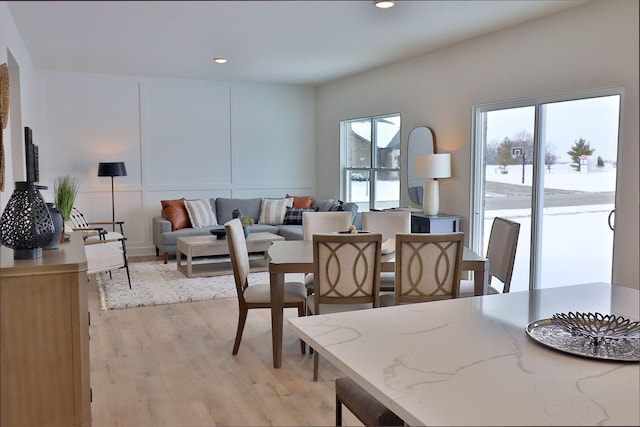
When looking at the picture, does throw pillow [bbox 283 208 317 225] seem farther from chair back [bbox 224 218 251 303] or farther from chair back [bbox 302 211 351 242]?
chair back [bbox 224 218 251 303]

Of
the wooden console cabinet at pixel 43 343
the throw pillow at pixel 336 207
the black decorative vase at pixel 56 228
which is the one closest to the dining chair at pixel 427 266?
the wooden console cabinet at pixel 43 343

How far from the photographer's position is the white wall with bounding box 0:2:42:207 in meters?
3.88

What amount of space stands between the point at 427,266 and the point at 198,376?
1480 mm

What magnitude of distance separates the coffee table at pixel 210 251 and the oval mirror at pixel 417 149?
1.61 m

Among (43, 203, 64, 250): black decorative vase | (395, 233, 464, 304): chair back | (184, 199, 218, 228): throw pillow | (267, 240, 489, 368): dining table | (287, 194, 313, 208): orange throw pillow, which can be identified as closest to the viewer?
(43, 203, 64, 250): black decorative vase

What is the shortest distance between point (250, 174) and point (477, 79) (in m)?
3.94

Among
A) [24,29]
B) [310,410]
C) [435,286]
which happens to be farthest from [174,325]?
[24,29]

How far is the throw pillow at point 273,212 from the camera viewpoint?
7680mm

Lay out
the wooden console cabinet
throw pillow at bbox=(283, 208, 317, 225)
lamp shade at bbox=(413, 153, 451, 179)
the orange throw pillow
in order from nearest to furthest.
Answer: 1. the wooden console cabinet
2. lamp shade at bbox=(413, 153, 451, 179)
3. throw pillow at bbox=(283, 208, 317, 225)
4. the orange throw pillow

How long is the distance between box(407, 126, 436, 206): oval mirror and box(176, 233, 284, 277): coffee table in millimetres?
1606

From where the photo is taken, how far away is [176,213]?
718 cm

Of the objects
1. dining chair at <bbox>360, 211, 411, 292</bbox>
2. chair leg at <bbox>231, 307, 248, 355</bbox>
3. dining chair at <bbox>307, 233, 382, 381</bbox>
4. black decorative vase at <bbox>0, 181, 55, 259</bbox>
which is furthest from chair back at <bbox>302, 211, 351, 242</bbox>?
black decorative vase at <bbox>0, 181, 55, 259</bbox>

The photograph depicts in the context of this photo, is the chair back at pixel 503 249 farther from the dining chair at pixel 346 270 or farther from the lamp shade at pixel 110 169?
the lamp shade at pixel 110 169

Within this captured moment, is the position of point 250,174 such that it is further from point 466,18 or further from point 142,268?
point 466,18
